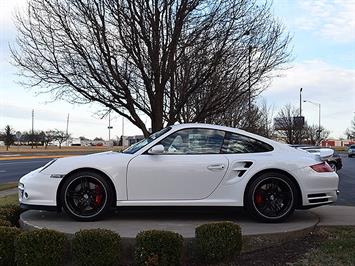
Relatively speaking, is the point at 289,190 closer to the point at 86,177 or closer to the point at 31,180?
the point at 86,177

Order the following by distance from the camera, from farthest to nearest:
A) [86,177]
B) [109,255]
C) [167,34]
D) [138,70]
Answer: [138,70], [167,34], [86,177], [109,255]

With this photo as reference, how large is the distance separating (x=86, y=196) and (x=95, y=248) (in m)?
1.42

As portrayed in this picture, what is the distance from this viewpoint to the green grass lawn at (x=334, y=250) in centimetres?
503

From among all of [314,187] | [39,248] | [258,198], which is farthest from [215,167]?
[39,248]

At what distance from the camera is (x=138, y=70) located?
1111 cm

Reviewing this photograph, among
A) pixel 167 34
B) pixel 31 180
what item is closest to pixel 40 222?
pixel 31 180

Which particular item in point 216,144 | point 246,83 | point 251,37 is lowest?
point 216,144

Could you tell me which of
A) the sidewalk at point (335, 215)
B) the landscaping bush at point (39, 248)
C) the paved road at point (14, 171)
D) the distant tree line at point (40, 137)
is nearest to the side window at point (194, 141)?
the sidewalk at point (335, 215)

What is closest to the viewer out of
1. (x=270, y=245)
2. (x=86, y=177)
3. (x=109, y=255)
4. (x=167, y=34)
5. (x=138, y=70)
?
(x=109, y=255)

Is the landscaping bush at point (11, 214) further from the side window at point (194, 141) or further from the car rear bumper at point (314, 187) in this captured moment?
the car rear bumper at point (314, 187)

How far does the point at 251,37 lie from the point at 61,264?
7.82m

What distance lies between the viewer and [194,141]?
258 inches

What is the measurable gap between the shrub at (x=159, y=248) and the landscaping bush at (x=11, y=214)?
2.58 m

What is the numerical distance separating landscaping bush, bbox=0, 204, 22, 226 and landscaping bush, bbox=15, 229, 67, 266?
5.54 feet
